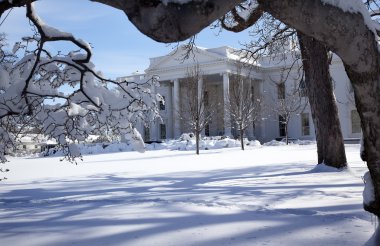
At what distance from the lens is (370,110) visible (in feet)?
12.5

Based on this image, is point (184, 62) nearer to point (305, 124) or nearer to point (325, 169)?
point (305, 124)

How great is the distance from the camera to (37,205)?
315 inches

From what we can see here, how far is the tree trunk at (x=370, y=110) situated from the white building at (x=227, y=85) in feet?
Answer: 136

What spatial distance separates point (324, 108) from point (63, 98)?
305 inches

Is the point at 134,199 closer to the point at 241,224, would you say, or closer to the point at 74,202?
the point at 74,202

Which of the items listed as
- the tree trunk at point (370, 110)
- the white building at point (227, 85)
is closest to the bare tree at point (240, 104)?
the white building at point (227, 85)

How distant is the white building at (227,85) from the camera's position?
160 ft

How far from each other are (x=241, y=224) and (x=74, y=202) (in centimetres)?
377

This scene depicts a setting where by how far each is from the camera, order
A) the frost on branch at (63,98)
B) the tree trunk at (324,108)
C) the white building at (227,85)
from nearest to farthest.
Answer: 1. the frost on branch at (63,98)
2. the tree trunk at (324,108)
3. the white building at (227,85)

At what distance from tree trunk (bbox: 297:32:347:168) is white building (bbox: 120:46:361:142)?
32973mm

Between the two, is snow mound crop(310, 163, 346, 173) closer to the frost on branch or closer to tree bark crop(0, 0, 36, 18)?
the frost on branch

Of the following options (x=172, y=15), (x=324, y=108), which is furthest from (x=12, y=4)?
(x=324, y=108)

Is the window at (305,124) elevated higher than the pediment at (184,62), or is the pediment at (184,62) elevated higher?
the pediment at (184,62)

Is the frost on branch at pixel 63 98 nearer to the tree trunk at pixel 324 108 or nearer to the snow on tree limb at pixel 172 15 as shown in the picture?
the snow on tree limb at pixel 172 15
